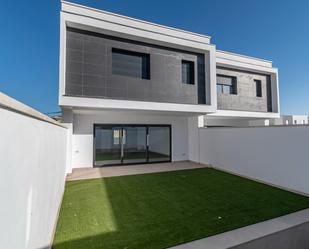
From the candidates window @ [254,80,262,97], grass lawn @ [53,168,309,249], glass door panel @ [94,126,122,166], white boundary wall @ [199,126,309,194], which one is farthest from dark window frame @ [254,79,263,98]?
glass door panel @ [94,126,122,166]

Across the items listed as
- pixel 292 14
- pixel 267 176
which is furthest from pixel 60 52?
pixel 292 14

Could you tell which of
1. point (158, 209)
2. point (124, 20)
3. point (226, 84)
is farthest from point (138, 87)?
point (226, 84)

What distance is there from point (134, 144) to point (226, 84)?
23.4ft

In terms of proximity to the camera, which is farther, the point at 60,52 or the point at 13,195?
the point at 60,52

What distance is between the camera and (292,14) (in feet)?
30.6

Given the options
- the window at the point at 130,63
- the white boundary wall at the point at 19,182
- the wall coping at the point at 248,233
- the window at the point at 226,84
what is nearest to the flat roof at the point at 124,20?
the window at the point at 130,63

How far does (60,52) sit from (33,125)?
5.50 m

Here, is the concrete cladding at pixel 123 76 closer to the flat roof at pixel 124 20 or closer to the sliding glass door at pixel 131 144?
the flat roof at pixel 124 20

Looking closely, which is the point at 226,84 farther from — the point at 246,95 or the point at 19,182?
the point at 19,182

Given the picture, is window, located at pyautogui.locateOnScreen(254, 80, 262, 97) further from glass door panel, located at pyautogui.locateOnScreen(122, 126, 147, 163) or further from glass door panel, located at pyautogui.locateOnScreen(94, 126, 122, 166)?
glass door panel, located at pyautogui.locateOnScreen(94, 126, 122, 166)

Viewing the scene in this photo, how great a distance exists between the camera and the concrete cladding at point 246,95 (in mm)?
10844

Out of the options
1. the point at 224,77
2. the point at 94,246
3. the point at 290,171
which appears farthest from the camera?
→ the point at 224,77

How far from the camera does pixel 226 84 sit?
11188 millimetres

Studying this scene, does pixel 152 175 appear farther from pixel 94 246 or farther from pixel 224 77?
pixel 224 77
